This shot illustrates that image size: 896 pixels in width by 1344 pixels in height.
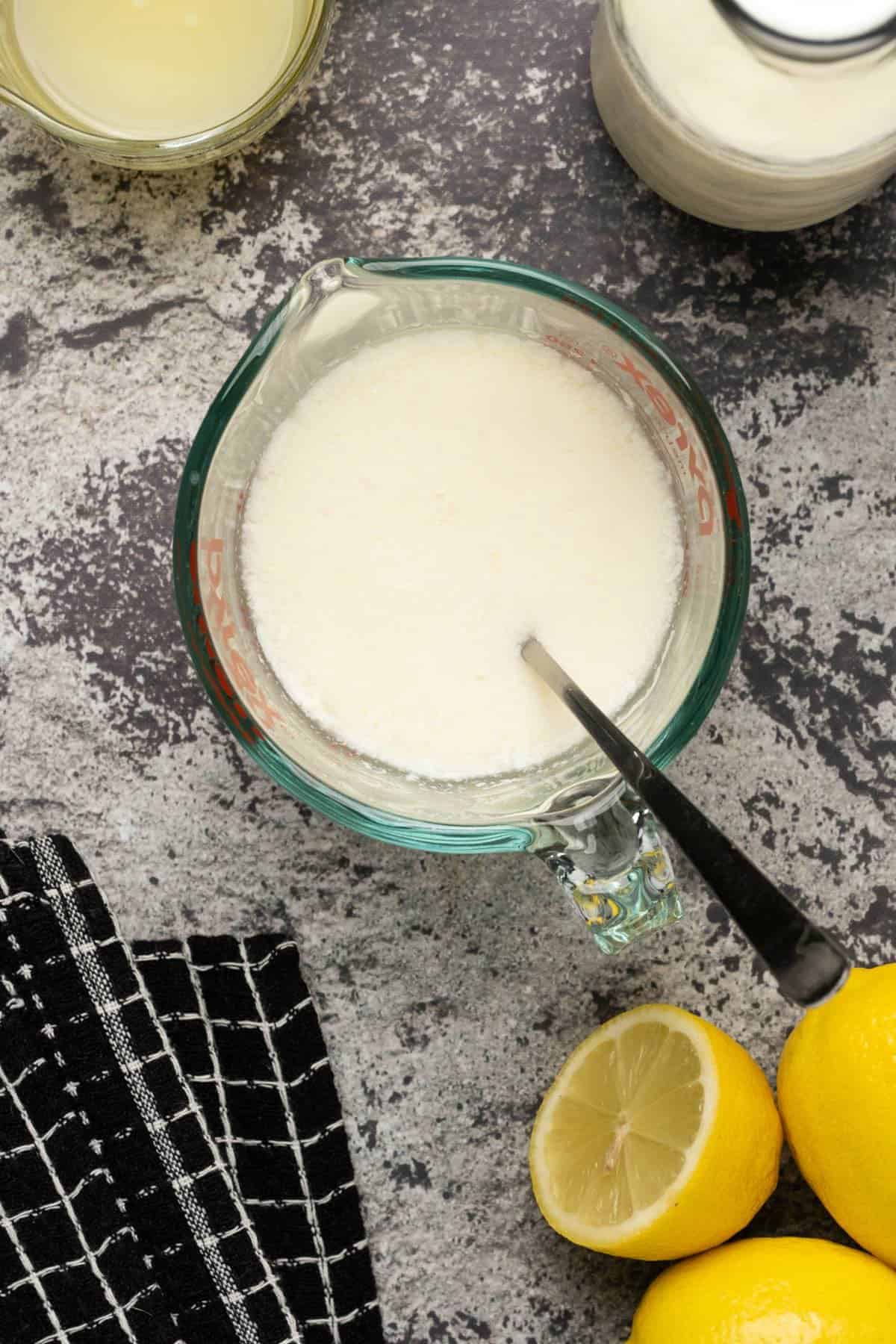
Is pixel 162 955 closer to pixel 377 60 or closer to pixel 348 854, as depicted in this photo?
pixel 348 854

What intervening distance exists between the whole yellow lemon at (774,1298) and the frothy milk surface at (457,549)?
373 millimetres

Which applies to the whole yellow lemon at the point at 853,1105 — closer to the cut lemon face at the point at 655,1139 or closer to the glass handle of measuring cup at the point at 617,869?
the cut lemon face at the point at 655,1139

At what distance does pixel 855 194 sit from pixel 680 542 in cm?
27

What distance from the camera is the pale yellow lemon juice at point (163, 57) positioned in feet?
2.90

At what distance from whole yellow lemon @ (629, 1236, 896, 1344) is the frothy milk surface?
14.7 inches

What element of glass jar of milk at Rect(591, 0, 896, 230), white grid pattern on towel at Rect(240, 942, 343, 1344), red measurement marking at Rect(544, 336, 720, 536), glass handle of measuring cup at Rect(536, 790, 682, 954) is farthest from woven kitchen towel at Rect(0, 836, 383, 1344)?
glass jar of milk at Rect(591, 0, 896, 230)

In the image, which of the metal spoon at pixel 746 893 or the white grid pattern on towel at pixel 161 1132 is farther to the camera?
the white grid pattern on towel at pixel 161 1132

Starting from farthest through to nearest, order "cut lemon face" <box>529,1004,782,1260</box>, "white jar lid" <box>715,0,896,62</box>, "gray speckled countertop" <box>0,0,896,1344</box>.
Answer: "gray speckled countertop" <box>0,0,896,1344</box> < "cut lemon face" <box>529,1004,782,1260</box> < "white jar lid" <box>715,0,896,62</box>

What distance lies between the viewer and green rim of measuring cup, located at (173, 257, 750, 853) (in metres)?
0.74

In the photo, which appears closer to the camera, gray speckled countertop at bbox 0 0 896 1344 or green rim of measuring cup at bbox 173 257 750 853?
green rim of measuring cup at bbox 173 257 750 853

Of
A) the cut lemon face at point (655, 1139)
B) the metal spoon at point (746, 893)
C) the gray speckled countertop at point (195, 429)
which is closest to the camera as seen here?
the metal spoon at point (746, 893)

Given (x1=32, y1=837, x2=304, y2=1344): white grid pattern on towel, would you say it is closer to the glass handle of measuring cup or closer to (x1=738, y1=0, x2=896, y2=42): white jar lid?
the glass handle of measuring cup

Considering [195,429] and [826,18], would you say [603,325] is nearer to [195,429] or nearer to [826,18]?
[826,18]

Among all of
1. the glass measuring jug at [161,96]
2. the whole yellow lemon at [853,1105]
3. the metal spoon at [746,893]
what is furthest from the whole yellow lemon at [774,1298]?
the glass measuring jug at [161,96]
